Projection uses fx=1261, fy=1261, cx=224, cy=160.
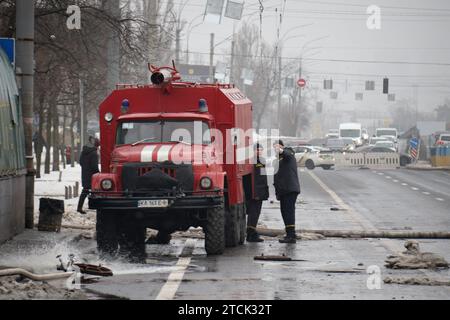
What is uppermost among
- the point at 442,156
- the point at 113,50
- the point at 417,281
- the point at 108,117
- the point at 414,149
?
the point at 113,50

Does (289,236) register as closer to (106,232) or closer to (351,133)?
(106,232)

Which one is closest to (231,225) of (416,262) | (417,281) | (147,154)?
(147,154)

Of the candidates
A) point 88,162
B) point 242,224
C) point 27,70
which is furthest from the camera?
point 88,162

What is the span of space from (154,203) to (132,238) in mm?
1747

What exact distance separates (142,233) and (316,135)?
178m

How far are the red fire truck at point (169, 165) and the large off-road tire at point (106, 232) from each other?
2cm

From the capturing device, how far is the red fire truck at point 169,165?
1856 cm

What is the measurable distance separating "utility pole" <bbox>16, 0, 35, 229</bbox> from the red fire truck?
2572 millimetres

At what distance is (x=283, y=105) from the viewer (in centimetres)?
14812

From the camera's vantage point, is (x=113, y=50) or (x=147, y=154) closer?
(x=147, y=154)

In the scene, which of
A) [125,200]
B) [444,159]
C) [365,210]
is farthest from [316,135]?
[125,200]

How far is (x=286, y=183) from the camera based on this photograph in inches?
854
